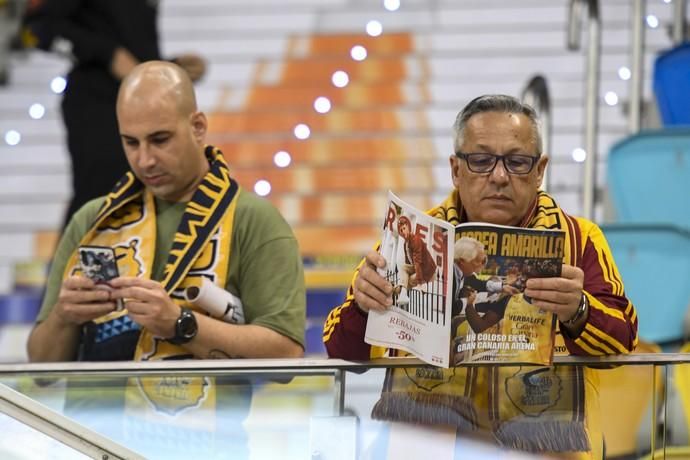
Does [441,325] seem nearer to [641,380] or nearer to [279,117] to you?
[641,380]

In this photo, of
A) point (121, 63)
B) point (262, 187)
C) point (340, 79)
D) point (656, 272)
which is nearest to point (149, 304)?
point (121, 63)

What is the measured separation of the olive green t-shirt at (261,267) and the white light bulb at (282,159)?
3977 millimetres

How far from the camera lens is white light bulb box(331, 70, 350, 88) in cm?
805

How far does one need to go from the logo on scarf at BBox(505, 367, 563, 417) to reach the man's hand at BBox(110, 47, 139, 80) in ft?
7.82

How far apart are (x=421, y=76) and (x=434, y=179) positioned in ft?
2.54

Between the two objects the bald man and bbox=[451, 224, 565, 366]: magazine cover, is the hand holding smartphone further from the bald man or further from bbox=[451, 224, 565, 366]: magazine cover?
bbox=[451, 224, 565, 366]: magazine cover

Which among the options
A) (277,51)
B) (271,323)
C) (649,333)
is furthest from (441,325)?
(277,51)

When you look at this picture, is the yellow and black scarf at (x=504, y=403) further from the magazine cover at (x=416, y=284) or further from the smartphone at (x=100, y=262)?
the smartphone at (x=100, y=262)

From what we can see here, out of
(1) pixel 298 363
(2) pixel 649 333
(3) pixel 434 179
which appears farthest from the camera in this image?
(3) pixel 434 179

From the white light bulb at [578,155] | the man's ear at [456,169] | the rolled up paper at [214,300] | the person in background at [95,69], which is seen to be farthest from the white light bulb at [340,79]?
the man's ear at [456,169]

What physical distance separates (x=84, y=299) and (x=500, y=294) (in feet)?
3.48

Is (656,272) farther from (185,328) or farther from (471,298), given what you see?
(471,298)

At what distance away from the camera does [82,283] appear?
346cm

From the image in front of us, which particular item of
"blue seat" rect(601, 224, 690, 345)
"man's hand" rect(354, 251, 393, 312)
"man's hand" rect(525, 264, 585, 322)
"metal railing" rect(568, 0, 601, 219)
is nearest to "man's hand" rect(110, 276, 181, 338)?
"man's hand" rect(354, 251, 393, 312)
